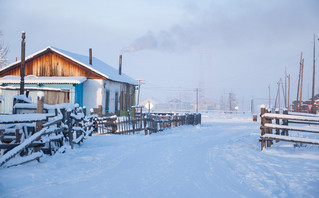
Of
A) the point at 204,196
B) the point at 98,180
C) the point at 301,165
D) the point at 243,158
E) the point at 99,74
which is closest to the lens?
the point at 204,196

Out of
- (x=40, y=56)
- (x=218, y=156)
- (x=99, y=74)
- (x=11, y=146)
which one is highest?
(x=40, y=56)

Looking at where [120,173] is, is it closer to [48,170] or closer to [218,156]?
[48,170]

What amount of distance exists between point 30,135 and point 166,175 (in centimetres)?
407

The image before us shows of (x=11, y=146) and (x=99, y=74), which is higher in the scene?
(x=99, y=74)

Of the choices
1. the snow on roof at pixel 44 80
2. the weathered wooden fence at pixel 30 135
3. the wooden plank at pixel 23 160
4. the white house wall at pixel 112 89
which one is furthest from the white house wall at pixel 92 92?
the wooden plank at pixel 23 160

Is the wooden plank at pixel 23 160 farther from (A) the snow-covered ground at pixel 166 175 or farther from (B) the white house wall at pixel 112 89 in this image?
(B) the white house wall at pixel 112 89

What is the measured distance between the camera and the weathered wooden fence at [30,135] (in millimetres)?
6250

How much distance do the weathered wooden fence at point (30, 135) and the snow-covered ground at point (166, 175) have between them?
0.34 m

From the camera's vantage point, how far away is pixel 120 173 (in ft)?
21.9

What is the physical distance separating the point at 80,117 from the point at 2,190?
235 inches

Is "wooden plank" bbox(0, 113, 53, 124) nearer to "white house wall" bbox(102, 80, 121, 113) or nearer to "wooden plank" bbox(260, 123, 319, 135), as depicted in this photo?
"wooden plank" bbox(260, 123, 319, 135)

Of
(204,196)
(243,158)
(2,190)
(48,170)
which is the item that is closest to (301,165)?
(243,158)

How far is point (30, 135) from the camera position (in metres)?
7.49

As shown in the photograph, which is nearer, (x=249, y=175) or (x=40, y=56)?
(x=249, y=175)
